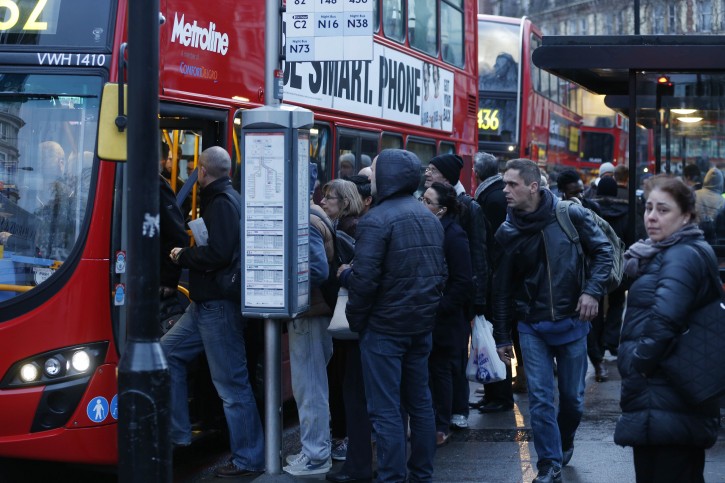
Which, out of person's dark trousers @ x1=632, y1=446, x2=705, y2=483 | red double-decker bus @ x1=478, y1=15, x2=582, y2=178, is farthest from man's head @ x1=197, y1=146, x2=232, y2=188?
red double-decker bus @ x1=478, y1=15, x2=582, y2=178

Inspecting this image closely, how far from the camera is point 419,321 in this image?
19.7ft

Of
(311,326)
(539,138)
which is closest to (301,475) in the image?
(311,326)

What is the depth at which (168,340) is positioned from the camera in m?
7.03

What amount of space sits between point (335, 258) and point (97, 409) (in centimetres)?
164

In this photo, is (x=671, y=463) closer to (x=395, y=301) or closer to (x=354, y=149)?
(x=395, y=301)

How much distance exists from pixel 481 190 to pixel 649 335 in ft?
14.7

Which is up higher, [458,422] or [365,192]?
[365,192]

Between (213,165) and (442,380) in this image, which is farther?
(442,380)

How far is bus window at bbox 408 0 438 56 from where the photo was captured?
37.6 feet

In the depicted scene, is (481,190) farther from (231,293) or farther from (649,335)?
(649,335)

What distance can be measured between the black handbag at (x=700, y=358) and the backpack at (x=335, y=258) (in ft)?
8.19

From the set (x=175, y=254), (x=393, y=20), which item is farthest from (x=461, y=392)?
(x=393, y=20)

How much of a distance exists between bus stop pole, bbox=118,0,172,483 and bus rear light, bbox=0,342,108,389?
2.86ft

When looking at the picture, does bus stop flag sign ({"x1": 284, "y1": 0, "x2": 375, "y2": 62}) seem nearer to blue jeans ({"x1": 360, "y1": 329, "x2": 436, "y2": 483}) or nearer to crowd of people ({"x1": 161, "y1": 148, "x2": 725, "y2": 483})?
crowd of people ({"x1": 161, "y1": 148, "x2": 725, "y2": 483})
